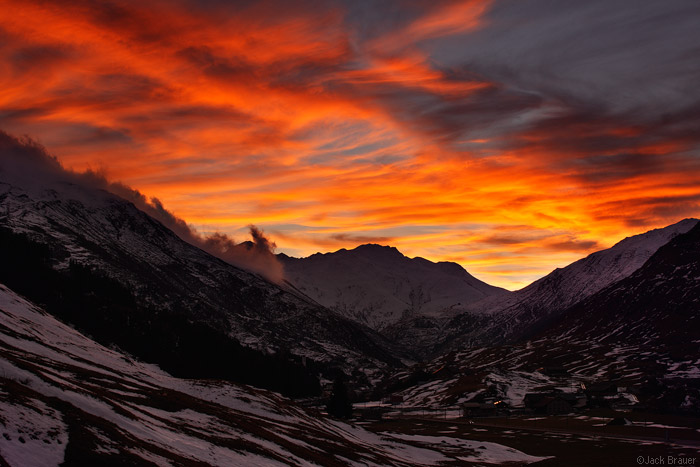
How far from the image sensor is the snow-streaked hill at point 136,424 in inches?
1483

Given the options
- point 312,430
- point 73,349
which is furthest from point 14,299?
point 312,430

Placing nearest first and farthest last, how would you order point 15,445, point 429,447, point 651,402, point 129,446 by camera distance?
point 15,445, point 129,446, point 429,447, point 651,402

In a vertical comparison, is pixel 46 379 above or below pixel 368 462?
above

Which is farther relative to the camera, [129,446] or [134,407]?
[134,407]

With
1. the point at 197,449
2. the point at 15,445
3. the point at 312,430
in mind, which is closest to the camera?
the point at 15,445

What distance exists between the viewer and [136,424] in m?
49.9

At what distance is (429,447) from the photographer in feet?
367

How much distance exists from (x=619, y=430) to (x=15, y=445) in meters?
130

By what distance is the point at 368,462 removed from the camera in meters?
78.2

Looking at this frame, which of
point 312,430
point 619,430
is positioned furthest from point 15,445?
point 619,430

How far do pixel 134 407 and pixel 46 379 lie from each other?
33.8 ft

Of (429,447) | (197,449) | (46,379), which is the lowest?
(429,447)

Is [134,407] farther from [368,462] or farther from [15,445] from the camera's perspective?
[368,462]

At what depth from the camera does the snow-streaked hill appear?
37656 millimetres
